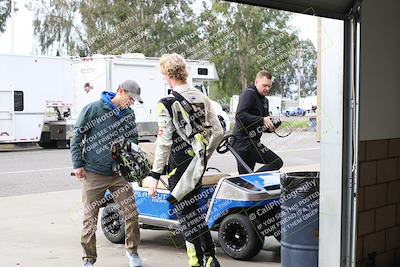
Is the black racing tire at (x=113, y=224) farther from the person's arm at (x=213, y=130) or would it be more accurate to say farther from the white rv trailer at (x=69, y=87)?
the white rv trailer at (x=69, y=87)

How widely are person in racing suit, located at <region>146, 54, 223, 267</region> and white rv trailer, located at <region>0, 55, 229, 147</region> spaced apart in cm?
1606

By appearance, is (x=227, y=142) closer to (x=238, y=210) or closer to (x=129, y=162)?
(x=238, y=210)

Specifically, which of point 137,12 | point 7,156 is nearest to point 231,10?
point 137,12

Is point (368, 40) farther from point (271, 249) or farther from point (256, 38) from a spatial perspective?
point (256, 38)

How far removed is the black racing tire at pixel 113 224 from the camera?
22.2ft

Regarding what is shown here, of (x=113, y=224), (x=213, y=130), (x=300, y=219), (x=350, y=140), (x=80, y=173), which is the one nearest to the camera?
(x=350, y=140)

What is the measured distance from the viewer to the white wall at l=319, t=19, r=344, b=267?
15.3ft

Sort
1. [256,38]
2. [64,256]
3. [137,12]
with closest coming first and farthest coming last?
[64,256], [256,38], [137,12]

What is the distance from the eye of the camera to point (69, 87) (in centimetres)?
2228

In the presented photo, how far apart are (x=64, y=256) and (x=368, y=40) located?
13.1 ft

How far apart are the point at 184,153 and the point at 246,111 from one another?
1.69 m

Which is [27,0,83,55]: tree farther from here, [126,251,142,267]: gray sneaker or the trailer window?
[126,251,142,267]: gray sneaker

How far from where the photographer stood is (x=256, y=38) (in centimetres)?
2809

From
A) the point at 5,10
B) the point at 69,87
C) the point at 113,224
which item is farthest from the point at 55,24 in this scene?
the point at 113,224
